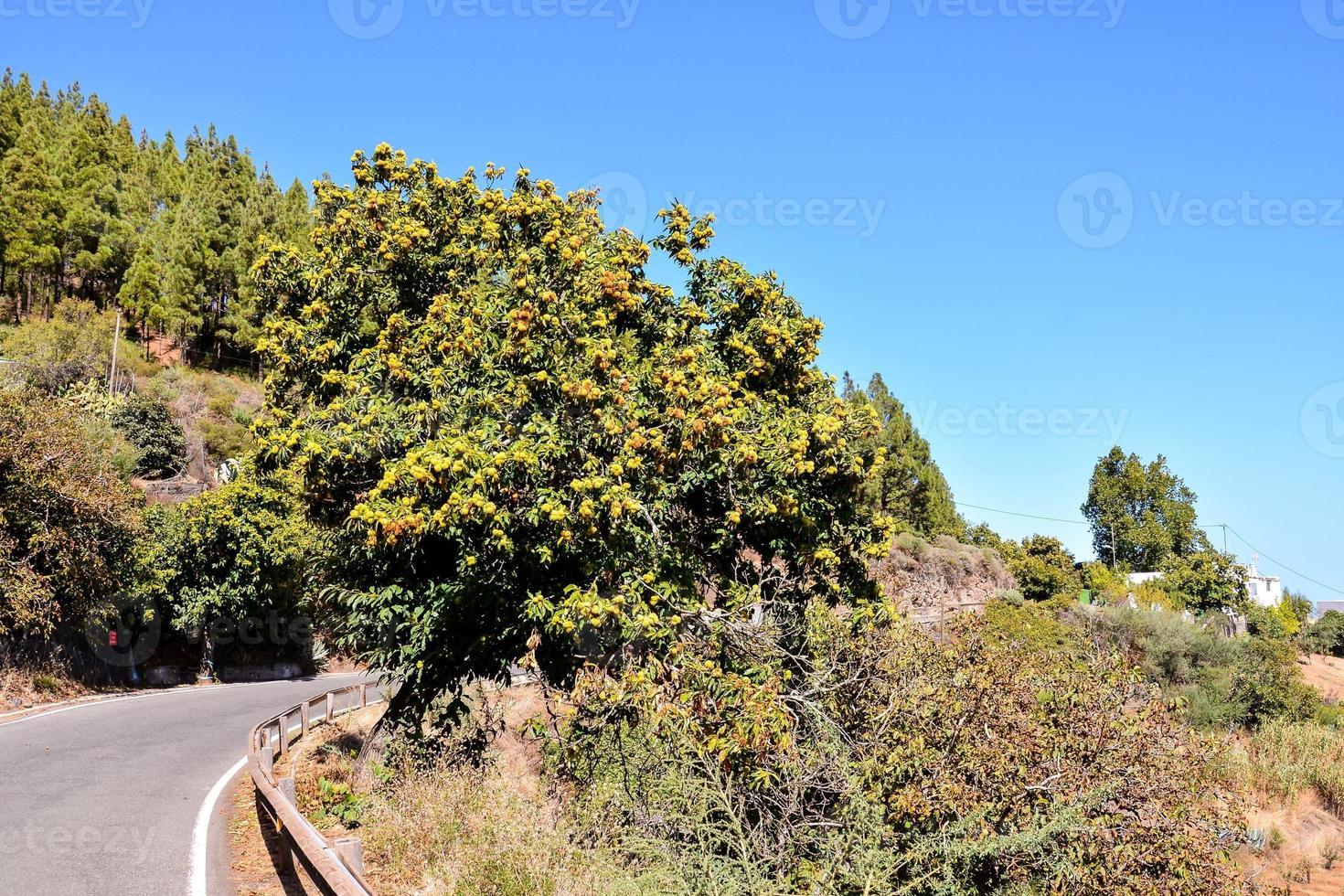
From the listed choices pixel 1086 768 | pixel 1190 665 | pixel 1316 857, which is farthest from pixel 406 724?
pixel 1190 665

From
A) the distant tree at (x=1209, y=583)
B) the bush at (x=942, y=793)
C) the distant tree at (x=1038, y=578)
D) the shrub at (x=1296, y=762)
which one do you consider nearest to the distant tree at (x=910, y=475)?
the distant tree at (x=1038, y=578)

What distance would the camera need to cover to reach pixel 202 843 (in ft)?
30.2

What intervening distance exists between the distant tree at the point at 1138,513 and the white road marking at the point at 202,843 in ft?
281

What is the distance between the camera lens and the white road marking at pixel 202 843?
778cm

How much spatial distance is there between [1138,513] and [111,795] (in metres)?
93.4

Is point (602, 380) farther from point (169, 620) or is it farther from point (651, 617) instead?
point (169, 620)

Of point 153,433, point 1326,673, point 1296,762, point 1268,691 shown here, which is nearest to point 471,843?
point 1296,762

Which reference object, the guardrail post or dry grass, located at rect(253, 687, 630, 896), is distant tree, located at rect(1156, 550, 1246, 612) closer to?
dry grass, located at rect(253, 687, 630, 896)

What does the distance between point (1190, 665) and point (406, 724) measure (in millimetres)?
32353

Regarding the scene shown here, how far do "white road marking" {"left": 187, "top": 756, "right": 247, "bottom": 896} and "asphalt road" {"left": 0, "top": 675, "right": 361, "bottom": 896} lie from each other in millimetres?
54

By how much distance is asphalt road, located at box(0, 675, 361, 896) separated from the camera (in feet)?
26.0

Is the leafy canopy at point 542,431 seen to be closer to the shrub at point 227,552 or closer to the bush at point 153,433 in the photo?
the shrub at point 227,552

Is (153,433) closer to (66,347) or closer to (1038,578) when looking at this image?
(66,347)

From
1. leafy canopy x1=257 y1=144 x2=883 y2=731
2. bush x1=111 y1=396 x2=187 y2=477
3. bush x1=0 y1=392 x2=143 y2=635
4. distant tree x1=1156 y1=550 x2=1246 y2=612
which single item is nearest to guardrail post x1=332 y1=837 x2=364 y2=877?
leafy canopy x1=257 y1=144 x2=883 y2=731
